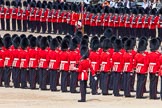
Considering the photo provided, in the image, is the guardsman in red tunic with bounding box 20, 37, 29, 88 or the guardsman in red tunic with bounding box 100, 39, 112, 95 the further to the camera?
the guardsman in red tunic with bounding box 20, 37, 29, 88

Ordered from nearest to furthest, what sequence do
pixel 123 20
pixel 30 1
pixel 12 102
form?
pixel 12 102
pixel 123 20
pixel 30 1

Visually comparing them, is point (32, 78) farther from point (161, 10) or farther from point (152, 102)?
point (161, 10)

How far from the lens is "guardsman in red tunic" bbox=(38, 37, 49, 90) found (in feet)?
72.4

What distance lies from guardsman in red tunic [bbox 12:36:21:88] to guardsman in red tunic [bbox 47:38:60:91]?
37.4 inches

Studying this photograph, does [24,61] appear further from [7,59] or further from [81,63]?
[81,63]

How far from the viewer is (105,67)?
21.4 m

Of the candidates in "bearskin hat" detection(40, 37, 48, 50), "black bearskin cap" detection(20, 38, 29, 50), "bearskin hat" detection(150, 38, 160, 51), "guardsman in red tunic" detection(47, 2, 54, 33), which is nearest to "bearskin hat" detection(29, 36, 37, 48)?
"black bearskin cap" detection(20, 38, 29, 50)

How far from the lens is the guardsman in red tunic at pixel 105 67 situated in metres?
21.3

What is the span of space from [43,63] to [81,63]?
2126mm

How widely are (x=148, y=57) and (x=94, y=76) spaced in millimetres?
1491

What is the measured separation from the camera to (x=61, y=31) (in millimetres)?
34469

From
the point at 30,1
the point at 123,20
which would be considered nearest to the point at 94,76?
the point at 123,20

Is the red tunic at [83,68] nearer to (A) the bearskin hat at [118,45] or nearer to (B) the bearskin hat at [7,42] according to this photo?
(A) the bearskin hat at [118,45]

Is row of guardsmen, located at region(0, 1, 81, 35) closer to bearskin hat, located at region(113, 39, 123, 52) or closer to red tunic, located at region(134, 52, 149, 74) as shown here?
bearskin hat, located at region(113, 39, 123, 52)
